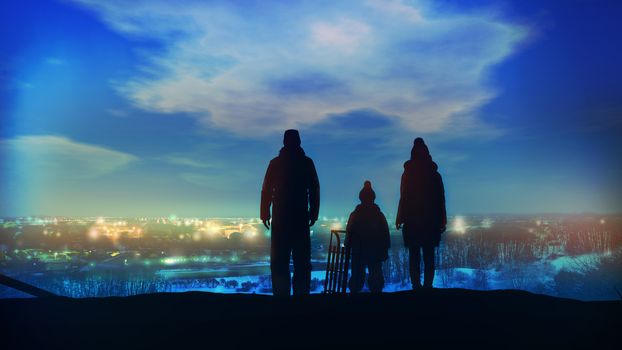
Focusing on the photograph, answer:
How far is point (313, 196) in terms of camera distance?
8797 millimetres

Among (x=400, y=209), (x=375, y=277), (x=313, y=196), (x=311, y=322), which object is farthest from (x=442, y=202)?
(x=311, y=322)

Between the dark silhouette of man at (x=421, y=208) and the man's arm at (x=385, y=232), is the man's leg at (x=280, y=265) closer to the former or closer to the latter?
the dark silhouette of man at (x=421, y=208)

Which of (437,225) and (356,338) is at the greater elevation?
(437,225)

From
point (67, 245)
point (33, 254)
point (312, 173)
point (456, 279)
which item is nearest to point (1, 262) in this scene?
point (33, 254)

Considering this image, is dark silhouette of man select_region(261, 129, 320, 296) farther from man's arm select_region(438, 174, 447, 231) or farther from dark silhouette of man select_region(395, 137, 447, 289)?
man's arm select_region(438, 174, 447, 231)

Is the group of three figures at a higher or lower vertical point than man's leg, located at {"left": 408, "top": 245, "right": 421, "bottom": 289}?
higher

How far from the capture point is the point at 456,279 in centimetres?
2447

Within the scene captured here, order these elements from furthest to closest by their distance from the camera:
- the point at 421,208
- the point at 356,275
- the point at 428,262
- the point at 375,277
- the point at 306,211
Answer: the point at 375,277, the point at 356,275, the point at 421,208, the point at 428,262, the point at 306,211

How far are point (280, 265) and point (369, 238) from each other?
3.87m

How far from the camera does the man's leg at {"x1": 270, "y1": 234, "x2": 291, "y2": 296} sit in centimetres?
853

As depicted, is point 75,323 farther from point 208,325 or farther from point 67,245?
point 67,245

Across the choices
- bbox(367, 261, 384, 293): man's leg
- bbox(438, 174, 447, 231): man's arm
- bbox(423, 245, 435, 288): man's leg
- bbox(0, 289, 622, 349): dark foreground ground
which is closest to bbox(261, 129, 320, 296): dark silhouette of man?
bbox(0, 289, 622, 349): dark foreground ground

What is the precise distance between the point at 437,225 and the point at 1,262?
81.4m

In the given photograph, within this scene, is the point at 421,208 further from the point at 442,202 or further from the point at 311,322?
the point at 311,322
